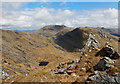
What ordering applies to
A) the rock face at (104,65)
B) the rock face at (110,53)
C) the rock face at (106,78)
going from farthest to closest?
the rock face at (110,53) → the rock face at (104,65) → the rock face at (106,78)

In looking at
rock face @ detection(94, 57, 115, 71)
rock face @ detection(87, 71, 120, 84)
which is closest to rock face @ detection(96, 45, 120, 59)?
rock face @ detection(94, 57, 115, 71)

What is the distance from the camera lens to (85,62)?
25.4 meters

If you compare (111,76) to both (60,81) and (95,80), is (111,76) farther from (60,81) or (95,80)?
(60,81)

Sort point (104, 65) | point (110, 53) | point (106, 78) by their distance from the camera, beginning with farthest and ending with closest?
point (110, 53)
point (104, 65)
point (106, 78)

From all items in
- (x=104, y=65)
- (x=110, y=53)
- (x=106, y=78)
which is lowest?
(x=106, y=78)

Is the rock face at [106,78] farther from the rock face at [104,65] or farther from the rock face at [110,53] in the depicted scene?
the rock face at [110,53]

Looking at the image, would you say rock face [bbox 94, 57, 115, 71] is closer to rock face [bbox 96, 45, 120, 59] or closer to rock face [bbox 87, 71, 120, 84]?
rock face [bbox 87, 71, 120, 84]

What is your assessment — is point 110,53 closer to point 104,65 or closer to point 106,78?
point 104,65

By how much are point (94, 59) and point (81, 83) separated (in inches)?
388

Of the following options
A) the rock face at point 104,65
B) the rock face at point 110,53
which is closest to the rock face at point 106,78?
the rock face at point 104,65

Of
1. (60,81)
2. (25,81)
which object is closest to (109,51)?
(60,81)

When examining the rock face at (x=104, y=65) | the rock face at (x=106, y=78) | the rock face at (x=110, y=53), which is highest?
the rock face at (x=110, y=53)

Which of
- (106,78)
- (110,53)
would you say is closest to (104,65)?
(106,78)

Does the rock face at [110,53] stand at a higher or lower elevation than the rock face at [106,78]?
higher
